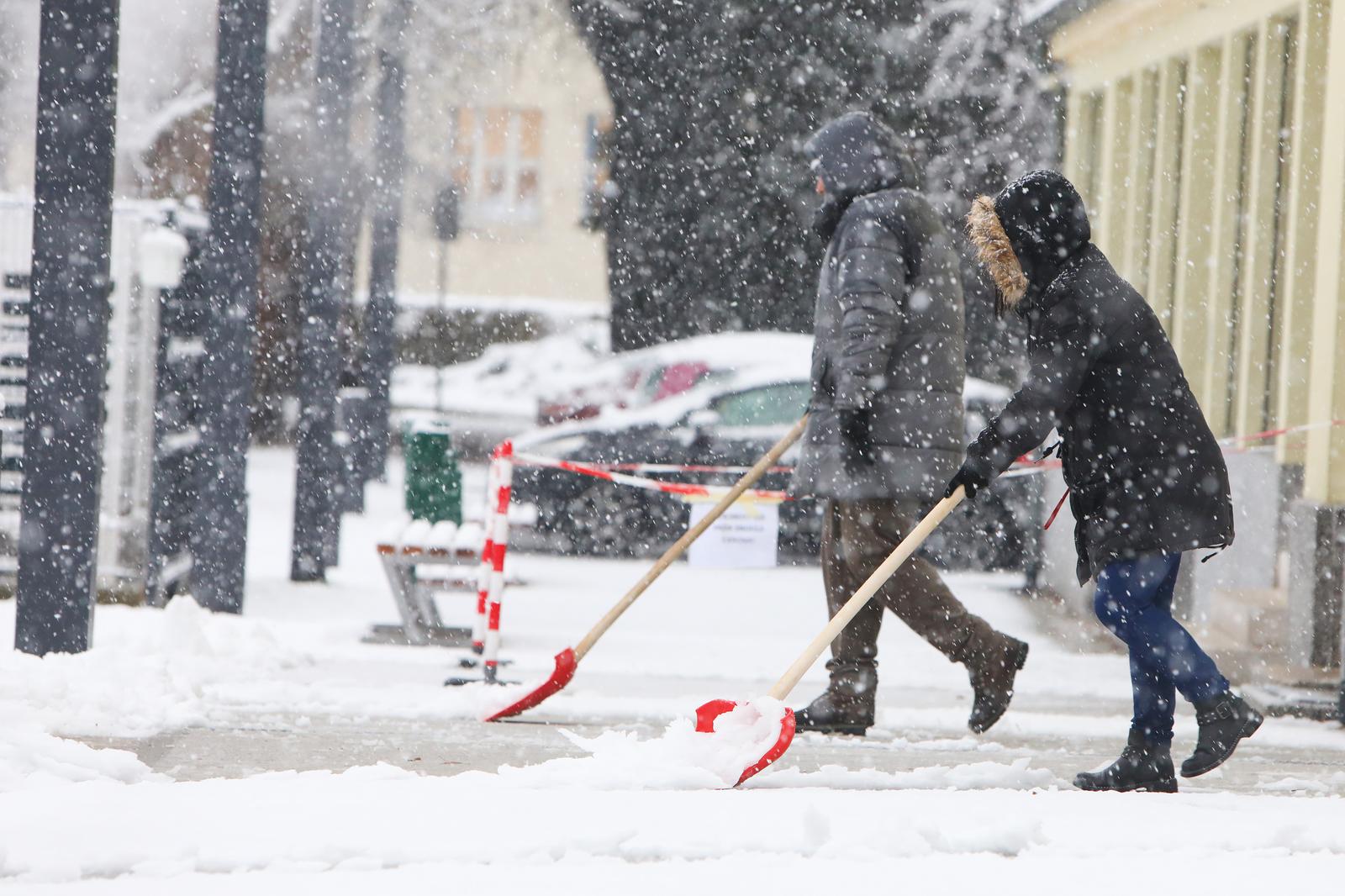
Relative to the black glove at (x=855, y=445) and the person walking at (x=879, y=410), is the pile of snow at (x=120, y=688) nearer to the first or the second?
the person walking at (x=879, y=410)

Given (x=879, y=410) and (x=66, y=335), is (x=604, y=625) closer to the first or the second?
(x=879, y=410)

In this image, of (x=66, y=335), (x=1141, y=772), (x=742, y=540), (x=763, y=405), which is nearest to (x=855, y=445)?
(x=1141, y=772)

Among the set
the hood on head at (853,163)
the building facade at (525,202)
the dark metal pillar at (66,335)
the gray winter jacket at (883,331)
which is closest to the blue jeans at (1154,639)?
the gray winter jacket at (883,331)

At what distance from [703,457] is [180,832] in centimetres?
770

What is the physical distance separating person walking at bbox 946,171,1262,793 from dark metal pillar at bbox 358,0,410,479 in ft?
27.4

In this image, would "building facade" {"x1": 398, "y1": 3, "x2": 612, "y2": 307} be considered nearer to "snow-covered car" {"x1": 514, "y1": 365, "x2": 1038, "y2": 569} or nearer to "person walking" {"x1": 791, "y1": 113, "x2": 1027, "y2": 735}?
"snow-covered car" {"x1": 514, "y1": 365, "x2": 1038, "y2": 569}

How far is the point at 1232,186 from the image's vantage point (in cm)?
884

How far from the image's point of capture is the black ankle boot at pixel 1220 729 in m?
4.23

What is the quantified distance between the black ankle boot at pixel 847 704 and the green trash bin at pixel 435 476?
3886mm

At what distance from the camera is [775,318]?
693 inches

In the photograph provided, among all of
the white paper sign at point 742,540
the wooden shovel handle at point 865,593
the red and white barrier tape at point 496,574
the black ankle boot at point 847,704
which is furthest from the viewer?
the white paper sign at point 742,540

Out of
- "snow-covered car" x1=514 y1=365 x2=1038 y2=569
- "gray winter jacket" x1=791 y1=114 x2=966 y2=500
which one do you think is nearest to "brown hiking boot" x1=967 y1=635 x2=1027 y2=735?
"gray winter jacket" x1=791 y1=114 x2=966 y2=500

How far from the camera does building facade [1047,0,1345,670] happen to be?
704 cm

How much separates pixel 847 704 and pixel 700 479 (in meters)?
5.56
